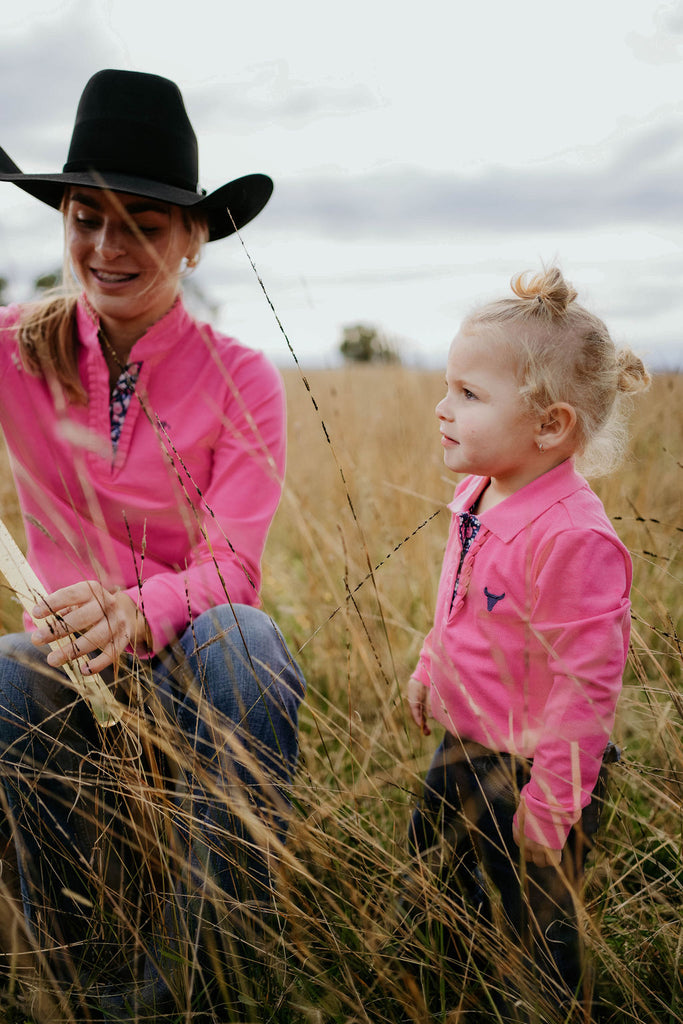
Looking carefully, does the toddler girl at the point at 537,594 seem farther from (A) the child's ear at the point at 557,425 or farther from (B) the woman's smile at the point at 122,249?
(B) the woman's smile at the point at 122,249

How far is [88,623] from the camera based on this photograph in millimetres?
1282

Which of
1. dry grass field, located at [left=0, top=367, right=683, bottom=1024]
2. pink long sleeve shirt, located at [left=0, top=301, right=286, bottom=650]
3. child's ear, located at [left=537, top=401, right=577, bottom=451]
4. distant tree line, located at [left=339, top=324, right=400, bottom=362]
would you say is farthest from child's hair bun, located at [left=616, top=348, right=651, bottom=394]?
distant tree line, located at [left=339, top=324, right=400, bottom=362]

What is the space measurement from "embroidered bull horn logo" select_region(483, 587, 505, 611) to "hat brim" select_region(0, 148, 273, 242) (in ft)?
2.98

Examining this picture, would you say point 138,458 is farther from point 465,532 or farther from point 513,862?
point 513,862

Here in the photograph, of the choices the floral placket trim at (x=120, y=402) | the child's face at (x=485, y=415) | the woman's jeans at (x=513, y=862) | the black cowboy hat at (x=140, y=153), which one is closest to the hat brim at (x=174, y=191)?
the black cowboy hat at (x=140, y=153)

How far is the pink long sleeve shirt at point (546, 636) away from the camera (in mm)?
1120

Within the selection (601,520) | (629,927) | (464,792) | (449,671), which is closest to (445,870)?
(464,792)

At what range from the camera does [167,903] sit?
1.25 m

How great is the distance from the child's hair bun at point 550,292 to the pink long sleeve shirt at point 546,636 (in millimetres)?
273

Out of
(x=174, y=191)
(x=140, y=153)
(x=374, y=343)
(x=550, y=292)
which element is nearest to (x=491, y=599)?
(x=550, y=292)

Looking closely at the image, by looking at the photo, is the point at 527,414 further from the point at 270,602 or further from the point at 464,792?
→ the point at 270,602

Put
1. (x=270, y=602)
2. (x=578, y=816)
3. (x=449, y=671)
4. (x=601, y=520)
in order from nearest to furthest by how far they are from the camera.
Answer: (x=578, y=816) < (x=601, y=520) < (x=449, y=671) < (x=270, y=602)

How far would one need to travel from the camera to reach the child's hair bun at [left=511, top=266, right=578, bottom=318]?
121 cm

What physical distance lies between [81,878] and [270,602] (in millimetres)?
1484
